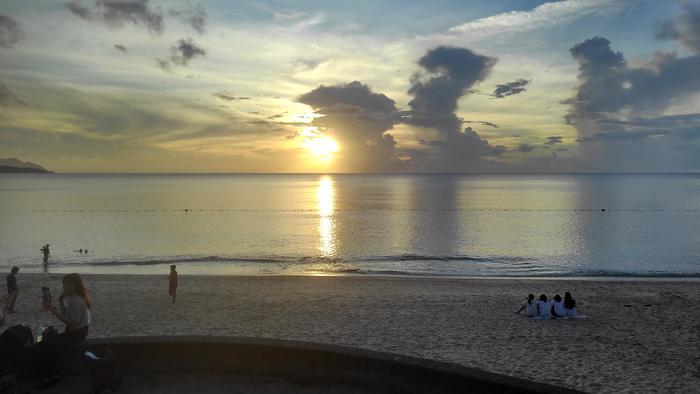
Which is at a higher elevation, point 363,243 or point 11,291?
point 11,291

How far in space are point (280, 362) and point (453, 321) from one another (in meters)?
9.00

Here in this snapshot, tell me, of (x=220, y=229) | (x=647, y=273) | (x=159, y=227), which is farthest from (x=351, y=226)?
(x=647, y=273)

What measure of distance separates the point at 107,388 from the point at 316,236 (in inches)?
1854

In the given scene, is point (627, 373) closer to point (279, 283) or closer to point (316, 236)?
point (279, 283)

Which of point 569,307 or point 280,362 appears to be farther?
point 569,307

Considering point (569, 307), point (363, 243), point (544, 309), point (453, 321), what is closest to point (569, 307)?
point (569, 307)

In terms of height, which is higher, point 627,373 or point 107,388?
point 107,388

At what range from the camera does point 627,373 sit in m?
11.4

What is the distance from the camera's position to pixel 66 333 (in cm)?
838

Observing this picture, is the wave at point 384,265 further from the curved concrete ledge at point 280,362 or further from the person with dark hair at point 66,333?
the person with dark hair at point 66,333

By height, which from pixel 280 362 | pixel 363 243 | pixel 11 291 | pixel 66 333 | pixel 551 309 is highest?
pixel 66 333

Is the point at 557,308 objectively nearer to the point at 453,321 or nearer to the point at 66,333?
the point at 453,321

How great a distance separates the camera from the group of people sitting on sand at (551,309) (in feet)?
53.7


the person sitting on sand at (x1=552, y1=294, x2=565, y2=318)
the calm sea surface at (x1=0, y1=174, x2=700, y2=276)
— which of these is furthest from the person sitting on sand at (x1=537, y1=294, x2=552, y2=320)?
the calm sea surface at (x1=0, y1=174, x2=700, y2=276)
